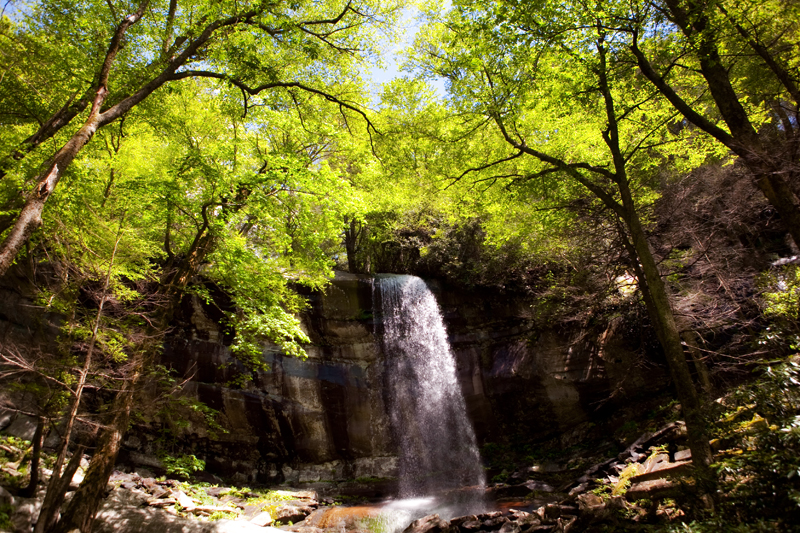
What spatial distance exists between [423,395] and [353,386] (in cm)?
285

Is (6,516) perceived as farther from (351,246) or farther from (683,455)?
(351,246)

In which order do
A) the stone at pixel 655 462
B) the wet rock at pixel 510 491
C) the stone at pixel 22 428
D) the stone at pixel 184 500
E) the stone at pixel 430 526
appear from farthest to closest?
the wet rock at pixel 510 491
the stone at pixel 22 428
the stone at pixel 184 500
the stone at pixel 655 462
the stone at pixel 430 526

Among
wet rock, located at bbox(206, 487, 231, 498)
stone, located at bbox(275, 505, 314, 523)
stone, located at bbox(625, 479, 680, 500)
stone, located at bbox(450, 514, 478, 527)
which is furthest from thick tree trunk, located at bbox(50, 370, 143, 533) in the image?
stone, located at bbox(625, 479, 680, 500)

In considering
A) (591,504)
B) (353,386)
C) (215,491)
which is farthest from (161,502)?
(591,504)

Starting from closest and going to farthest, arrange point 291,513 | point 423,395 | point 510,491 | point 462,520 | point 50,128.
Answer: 1. point 50,128
2. point 462,520
3. point 291,513
4. point 510,491
5. point 423,395

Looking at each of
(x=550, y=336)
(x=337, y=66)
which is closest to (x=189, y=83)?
(x=337, y=66)

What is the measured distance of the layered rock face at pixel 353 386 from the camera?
1378 centimetres

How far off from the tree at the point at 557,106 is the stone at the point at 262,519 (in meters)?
8.63

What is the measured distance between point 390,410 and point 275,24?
43.4 feet

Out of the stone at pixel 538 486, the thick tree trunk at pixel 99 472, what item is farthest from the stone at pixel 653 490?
the thick tree trunk at pixel 99 472

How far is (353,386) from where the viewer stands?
15.2 m

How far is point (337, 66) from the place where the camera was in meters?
8.50

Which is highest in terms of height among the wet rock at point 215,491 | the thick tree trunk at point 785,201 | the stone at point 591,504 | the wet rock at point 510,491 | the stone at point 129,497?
the thick tree trunk at point 785,201

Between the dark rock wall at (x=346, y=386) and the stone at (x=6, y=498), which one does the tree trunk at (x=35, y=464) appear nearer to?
the stone at (x=6, y=498)
